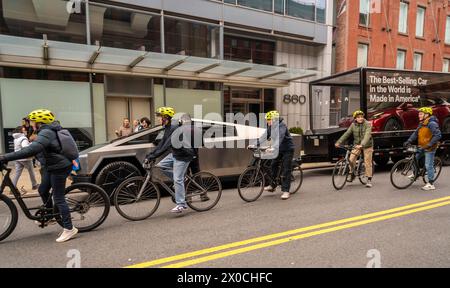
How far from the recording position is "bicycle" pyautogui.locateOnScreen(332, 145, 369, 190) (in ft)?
23.9

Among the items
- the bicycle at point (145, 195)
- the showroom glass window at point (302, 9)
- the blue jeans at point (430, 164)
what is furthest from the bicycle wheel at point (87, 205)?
the showroom glass window at point (302, 9)

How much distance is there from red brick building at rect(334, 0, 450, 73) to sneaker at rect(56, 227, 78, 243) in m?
18.0

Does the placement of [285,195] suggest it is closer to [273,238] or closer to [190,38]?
[273,238]

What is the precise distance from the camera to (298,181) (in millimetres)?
7137

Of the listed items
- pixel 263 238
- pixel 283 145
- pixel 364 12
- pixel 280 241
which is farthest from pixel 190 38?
pixel 364 12

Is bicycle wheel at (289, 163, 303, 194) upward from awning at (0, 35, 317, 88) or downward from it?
downward

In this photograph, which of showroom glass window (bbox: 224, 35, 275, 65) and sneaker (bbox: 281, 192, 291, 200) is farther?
showroom glass window (bbox: 224, 35, 275, 65)

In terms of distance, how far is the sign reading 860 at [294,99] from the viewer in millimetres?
16969

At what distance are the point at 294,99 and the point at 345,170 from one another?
34.1 ft

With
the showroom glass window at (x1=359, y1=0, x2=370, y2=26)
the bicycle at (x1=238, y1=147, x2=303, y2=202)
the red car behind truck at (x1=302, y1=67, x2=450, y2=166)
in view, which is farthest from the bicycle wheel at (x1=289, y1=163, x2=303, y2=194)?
the showroom glass window at (x1=359, y1=0, x2=370, y2=26)

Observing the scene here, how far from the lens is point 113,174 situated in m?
6.14

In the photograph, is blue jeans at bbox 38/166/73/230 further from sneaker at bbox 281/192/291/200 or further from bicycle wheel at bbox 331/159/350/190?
bicycle wheel at bbox 331/159/350/190
